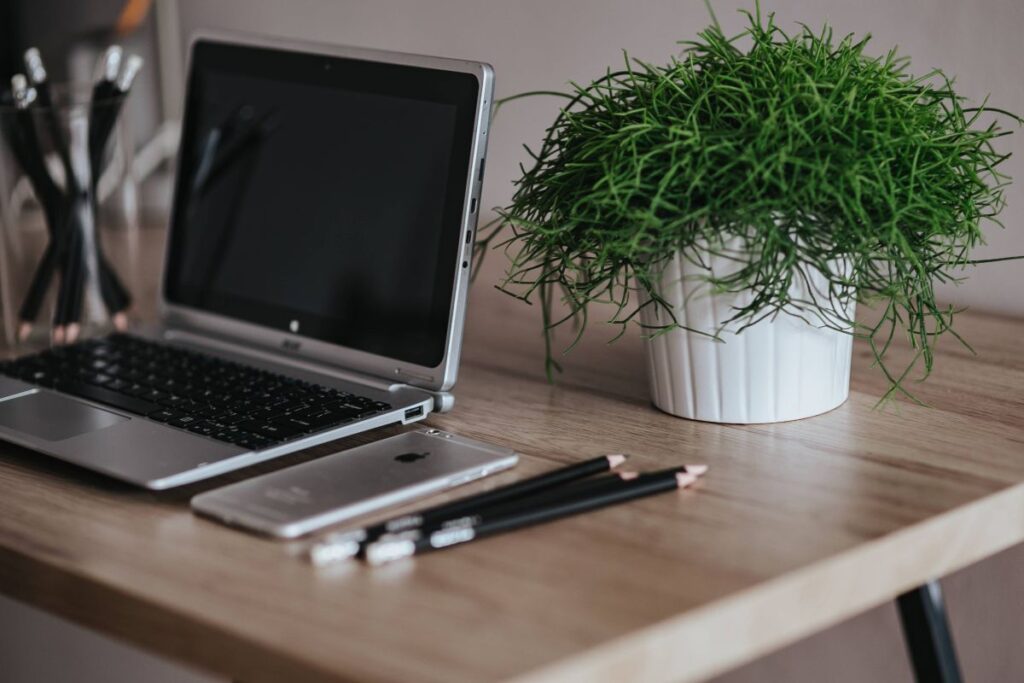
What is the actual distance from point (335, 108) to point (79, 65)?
0.74 m

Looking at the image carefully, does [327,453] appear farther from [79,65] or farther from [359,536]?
[79,65]

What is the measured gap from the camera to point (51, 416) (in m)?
0.79

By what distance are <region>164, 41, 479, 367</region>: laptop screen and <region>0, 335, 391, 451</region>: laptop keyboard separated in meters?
0.06

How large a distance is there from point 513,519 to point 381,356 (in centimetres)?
27

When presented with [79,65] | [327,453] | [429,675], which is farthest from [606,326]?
[79,65]

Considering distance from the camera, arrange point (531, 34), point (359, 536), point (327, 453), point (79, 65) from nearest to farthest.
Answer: point (359, 536)
point (327, 453)
point (531, 34)
point (79, 65)

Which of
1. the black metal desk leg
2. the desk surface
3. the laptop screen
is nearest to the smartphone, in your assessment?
the desk surface

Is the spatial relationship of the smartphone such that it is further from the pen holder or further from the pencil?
the pen holder

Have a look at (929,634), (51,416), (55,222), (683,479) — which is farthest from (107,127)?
(929,634)

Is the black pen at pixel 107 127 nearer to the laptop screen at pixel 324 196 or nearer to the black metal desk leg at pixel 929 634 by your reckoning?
the laptop screen at pixel 324 196

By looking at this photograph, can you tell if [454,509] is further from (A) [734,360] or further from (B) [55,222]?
(B) [55,222]

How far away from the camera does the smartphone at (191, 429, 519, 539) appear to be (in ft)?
2.05

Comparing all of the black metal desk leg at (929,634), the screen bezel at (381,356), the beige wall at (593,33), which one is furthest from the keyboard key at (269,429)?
the beige wall at (593,33)

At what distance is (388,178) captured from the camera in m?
0.87
